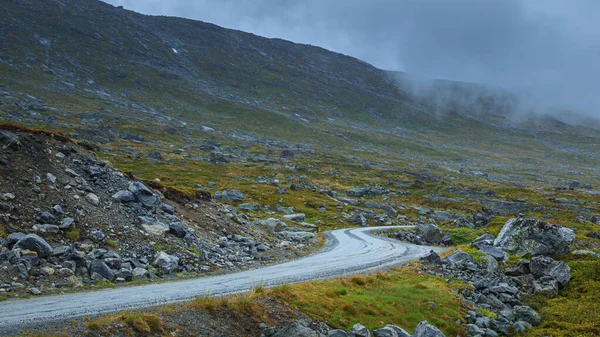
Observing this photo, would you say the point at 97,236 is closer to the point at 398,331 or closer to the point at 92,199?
the point at 92,199

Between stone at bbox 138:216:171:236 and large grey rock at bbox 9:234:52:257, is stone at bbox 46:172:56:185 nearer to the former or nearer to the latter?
stone at bbox 138:216:171:236

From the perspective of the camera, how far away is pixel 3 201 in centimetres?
2353

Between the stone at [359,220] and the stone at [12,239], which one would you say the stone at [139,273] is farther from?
the stone at [359,220]

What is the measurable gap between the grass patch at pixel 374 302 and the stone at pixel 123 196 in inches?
652

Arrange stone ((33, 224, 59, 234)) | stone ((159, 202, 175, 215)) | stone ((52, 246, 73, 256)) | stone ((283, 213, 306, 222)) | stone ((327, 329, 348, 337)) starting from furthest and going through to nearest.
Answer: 1. stone ((283, 213, 306, 222))
2. stone ((159, 202, 175, 215))
3. stone ((33, 224, 59, 234))
4. stone ((52, 246, 73, 256))
5. stone ((327, 329, 348, 337))

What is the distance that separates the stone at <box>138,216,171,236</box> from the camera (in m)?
29.1

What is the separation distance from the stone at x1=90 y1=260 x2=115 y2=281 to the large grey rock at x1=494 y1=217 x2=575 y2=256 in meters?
30.6

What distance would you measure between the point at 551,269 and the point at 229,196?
6189 cm

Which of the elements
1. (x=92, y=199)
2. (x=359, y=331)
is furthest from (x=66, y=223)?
(x=359, y=331)

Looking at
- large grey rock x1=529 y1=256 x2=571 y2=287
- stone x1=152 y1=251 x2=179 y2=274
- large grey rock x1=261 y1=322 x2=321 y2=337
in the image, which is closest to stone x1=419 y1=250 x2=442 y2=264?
large grey rock x1=529 y1=256 x2=571 y2=287

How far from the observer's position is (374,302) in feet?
70.1

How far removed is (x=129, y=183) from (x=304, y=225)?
37047 mm

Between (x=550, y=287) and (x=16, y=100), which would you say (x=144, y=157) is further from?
(x=550, y=287)

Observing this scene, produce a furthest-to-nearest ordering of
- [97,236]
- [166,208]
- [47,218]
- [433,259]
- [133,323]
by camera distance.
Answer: [166,208] < [433,259] < [97,236] < [47,218] < [133,323]
